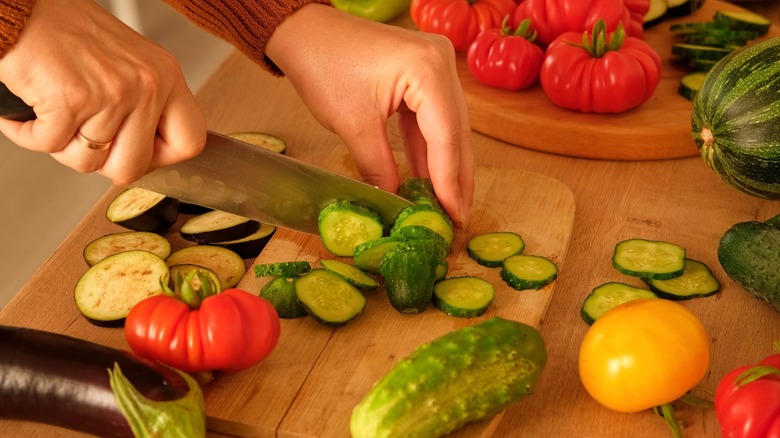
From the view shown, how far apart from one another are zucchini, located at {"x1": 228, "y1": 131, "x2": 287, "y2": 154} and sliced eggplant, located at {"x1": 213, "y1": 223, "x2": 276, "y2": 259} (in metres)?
0.41

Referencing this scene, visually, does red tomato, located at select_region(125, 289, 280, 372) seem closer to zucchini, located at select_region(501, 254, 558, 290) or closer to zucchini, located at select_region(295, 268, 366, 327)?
zucchini, located at select_region(295, 268, 366, 327)

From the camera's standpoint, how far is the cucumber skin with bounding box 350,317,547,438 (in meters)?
1.69

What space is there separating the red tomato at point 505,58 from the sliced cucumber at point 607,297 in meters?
0.96

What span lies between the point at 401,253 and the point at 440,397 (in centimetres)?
44

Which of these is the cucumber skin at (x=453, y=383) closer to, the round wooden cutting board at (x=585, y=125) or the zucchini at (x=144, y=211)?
the zucchini at (x=144, y=211)

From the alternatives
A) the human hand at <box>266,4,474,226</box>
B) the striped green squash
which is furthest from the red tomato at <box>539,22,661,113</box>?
the human hand at <box>266,4,474,226</box>

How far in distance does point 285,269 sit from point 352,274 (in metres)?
0.16

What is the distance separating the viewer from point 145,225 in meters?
2.41

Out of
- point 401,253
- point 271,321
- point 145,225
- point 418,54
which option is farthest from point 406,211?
point 145,225

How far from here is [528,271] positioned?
220 cm

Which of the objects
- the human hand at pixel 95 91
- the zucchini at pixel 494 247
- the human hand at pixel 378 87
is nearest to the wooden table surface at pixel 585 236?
the zucchini at pixel 494 247

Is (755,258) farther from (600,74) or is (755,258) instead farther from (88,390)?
(88,390)

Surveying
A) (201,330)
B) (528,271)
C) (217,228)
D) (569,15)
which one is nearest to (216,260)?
(217,228)

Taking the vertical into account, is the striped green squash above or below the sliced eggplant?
above
